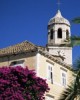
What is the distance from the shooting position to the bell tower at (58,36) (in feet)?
192

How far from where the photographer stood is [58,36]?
60031 mm

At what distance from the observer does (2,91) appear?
38938 mm

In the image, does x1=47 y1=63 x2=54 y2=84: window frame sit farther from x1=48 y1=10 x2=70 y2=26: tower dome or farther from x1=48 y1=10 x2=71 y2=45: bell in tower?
x1=48 y1=10 x2=70 y2=26: tower dome

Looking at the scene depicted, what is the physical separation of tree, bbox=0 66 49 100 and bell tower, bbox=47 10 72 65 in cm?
1834

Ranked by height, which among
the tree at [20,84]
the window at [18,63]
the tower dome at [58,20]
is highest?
the tower dome at [58,20]

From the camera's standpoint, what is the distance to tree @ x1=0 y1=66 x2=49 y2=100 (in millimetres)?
38625

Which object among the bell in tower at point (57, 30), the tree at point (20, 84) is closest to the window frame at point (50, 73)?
the tree at point (20, 84)

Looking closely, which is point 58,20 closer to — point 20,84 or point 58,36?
point 58,36

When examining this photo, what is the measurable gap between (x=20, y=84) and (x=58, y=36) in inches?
852

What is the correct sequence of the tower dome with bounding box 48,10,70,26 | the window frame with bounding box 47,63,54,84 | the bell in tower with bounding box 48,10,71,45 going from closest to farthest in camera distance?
1. the window frame with bounding box 47,63,54,84
2. the bell in tower with bounding box 48,10,71,45
3. the tower dome with bounding box 48,10,70,26

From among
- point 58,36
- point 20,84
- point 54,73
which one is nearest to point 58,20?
point 58,36

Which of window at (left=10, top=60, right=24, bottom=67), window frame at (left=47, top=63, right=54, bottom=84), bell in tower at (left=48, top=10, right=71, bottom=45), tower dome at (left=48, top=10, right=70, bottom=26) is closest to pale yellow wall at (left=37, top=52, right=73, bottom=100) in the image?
window frame at (left=47, top=63, right=54, bottom=84)

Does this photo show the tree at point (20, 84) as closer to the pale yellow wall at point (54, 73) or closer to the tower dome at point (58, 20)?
the pale yellow wall at point (54, 73)

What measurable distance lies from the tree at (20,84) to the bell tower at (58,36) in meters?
18.3
